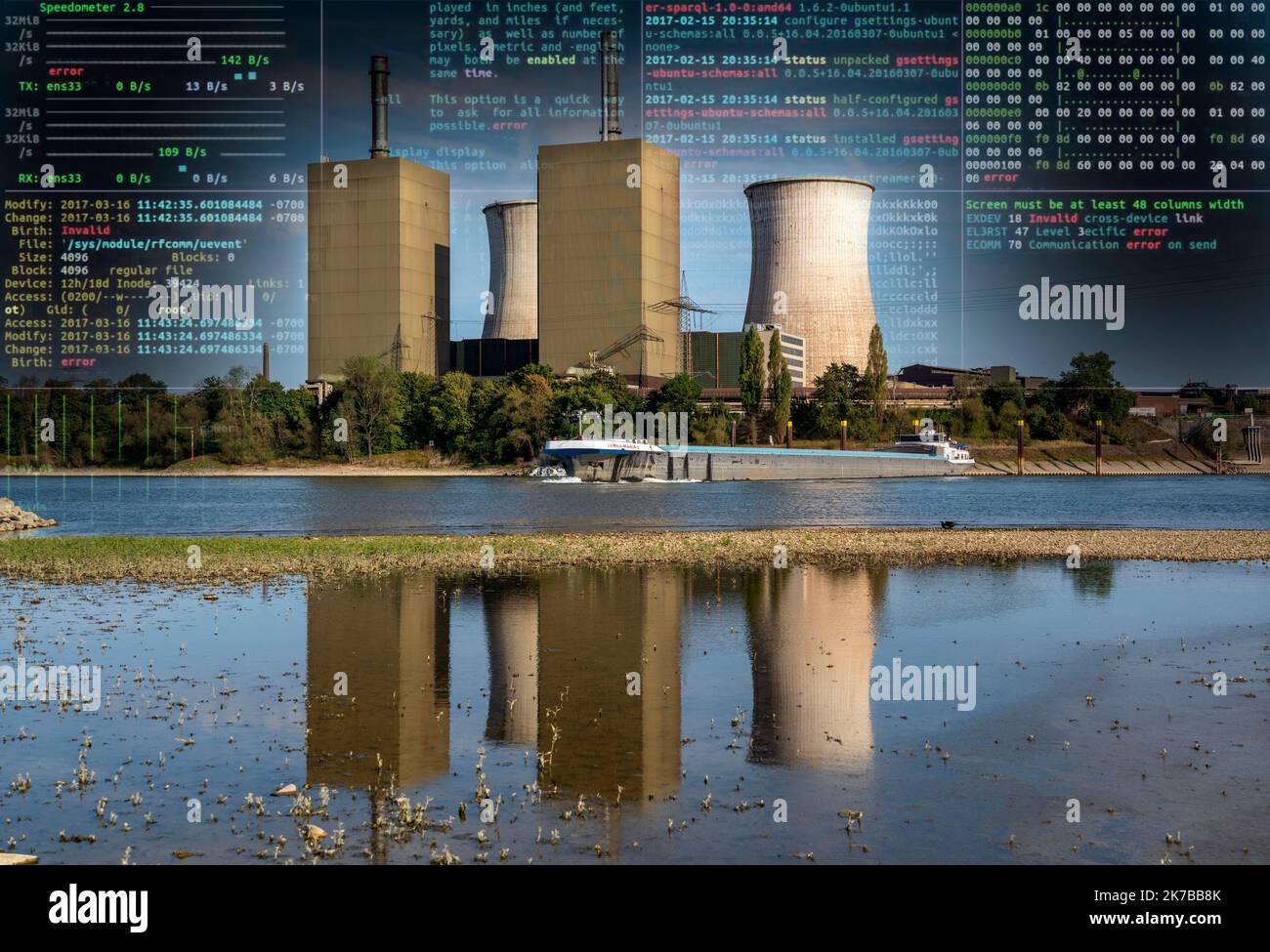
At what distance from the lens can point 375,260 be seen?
614 feet

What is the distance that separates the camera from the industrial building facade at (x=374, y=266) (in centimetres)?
18600

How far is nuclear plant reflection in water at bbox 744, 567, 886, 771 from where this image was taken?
45.6 feet

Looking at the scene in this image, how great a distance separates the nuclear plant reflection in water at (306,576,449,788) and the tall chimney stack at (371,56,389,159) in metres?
177

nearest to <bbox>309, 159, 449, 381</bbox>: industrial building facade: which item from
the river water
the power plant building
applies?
the power plant building

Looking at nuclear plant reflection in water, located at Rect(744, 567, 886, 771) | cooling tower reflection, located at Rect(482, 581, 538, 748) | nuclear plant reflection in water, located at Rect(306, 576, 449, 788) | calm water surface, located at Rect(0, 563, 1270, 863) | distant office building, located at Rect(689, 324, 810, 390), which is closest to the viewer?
calm water surface, located at Rect(0, 563, 1270, 863)

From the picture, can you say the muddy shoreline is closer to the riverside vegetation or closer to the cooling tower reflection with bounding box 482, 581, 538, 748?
the cooling tower reflection with bounding box 482, 581, 538, 748

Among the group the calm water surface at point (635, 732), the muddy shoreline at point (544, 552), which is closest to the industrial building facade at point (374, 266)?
the muddy shoreline at point (544, 552)

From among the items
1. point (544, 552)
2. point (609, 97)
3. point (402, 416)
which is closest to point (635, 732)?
point (544, 552)

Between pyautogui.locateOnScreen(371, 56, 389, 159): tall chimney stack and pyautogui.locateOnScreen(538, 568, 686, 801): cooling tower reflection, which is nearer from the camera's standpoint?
pyautogui.locateOnScreen(538, 568, 686, 801): cooling tower reflection

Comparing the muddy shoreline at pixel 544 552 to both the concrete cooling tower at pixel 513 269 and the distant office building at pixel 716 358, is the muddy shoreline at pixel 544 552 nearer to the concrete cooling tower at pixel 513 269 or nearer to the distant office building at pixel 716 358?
the concrete cooling tower at pixel 513 269

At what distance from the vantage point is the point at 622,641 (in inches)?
824

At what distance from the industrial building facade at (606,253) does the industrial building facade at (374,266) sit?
23988 mm

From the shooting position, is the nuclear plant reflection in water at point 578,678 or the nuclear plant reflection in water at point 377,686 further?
the nuclear plant reflection in water at point 578,678

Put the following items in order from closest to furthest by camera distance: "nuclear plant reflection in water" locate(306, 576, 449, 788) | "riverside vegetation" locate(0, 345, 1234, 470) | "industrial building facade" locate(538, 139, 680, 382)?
"nuclear plant reflection in water" locate(306, 576, 449, 788) → "riverside vegetation" locate(0, 345, 1234, 470) → "industrial building facade" locate(538, 139, 680, 382)
